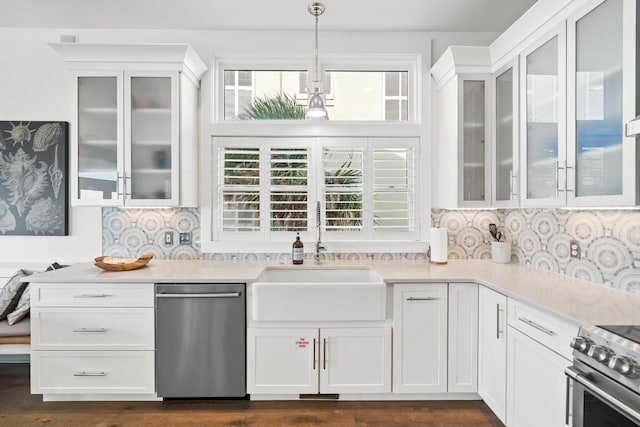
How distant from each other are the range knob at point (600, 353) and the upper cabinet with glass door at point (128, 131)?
101 inches

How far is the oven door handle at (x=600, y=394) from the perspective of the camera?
1.14 metres

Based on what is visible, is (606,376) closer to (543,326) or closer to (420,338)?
(543,326)

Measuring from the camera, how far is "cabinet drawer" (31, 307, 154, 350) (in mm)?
2426

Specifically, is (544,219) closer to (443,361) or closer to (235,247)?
(443,361)

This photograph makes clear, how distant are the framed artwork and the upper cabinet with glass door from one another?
17.3 inches

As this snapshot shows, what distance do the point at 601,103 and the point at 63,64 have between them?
374cm

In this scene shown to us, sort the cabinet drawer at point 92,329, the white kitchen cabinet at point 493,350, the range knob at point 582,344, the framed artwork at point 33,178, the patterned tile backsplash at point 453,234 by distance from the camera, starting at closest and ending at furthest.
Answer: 1. the range knob at point 582,344
2. the white kitchen cabinet at point 493,350
3. the cabinet drawer at point 92,329
4. the patterned tile backsplash at point 453,234
5. the framed artwork at point 33,178

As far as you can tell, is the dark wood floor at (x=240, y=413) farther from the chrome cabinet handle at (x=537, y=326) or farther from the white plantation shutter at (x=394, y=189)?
the white plantation shutter at (x=394, y=189)

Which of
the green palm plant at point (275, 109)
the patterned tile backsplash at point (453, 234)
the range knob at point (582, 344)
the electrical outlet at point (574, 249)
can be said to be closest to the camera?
the range knob at point (582, 344)

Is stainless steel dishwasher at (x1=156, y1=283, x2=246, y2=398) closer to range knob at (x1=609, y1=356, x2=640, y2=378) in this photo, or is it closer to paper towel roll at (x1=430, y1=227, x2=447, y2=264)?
paper towel roll at (x1=430, y1=227, x2=447, y2=264)

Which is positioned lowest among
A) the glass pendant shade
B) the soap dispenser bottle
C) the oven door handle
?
the oven door handle

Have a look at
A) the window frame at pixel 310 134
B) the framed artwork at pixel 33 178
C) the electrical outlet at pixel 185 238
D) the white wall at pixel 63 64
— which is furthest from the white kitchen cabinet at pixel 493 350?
the framed artwork at pixel 33 178

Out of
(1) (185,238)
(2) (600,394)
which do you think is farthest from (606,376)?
(1) (185,238)

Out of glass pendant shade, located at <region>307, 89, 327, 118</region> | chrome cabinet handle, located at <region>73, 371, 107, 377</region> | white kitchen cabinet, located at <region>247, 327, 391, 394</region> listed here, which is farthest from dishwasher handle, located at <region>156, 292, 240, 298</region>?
glass pendant shade, located at <region>307, 89, 327, 118</region>
